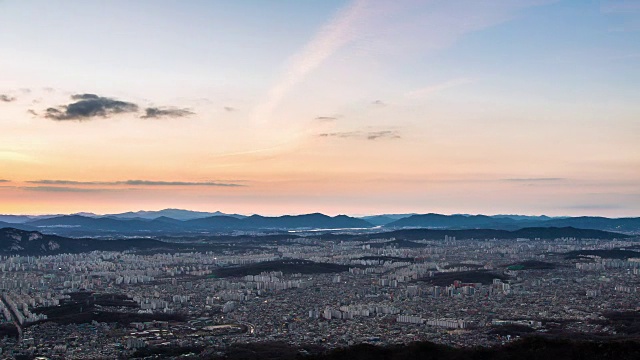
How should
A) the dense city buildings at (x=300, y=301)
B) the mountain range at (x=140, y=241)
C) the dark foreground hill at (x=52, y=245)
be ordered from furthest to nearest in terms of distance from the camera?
the mountain range at (x=140, y=241)
the dark foreground hill at (x=52, y=245)
the dense city buildings at (x=300, y=301)

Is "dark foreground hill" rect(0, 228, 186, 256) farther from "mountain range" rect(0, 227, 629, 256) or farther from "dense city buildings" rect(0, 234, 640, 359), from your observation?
"dense city buildings" rect(0, 234, 640, 359)

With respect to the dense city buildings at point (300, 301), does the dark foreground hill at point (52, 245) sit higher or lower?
higher

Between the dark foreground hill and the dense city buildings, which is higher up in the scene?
the dark foreground hill

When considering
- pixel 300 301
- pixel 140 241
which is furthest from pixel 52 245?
pixel 300 301

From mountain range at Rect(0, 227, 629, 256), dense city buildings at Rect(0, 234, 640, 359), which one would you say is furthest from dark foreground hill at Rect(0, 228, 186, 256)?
dense city buildings at Rect(0, 234, 640, 359)

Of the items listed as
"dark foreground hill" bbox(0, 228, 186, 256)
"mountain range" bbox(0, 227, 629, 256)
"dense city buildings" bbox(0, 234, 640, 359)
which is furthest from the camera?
"mountain range" bbox(0, 227, 629, 256)

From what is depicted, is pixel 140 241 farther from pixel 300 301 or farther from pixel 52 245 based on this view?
pixel 300 301

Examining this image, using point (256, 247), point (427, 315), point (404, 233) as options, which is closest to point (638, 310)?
point (427, 315)

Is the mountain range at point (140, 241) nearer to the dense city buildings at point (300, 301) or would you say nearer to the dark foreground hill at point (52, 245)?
the dark foreground hill at point (52, 245)

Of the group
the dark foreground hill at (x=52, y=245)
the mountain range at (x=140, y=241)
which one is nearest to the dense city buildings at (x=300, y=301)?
the dark foreground hill at (x=52, y=245)

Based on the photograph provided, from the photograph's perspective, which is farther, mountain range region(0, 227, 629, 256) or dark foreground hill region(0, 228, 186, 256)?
mountain range region(0, 227, 629, 256)

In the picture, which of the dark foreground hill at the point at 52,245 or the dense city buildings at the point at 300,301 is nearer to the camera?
the dense city buildings at the point at 300,301
